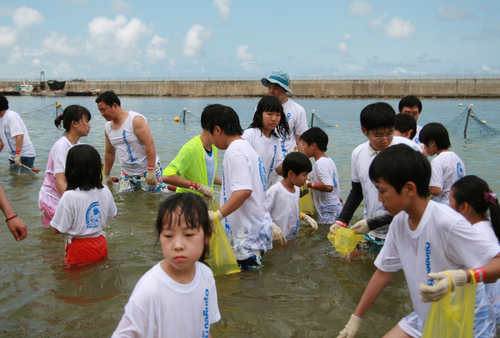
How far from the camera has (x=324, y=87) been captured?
66500 mm

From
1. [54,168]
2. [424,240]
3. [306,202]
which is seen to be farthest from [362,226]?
[54,168]

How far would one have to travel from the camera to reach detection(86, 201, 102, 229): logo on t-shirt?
3.93 m

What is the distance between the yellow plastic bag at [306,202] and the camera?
5.92 m

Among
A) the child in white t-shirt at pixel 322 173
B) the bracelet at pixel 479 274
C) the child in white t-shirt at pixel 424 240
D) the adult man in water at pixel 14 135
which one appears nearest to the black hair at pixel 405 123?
the child in white t-shirt at pixel 322 173

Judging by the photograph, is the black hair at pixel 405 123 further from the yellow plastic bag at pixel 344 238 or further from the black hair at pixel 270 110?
the yellow plastic bag at pixel 344 238

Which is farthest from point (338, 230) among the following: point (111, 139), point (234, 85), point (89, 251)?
point (234, 85)

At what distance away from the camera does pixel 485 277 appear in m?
2.08


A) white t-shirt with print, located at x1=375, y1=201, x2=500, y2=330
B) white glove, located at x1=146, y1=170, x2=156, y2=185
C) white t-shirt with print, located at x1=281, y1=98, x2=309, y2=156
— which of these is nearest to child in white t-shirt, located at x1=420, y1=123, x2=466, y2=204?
white t-shirt with print, located at x1=281, y1=98, x2=309, y2=156

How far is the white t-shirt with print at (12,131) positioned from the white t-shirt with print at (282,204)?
6296 millimetres

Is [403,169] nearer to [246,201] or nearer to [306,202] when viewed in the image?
[246,201]

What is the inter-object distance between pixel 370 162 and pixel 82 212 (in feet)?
9.38

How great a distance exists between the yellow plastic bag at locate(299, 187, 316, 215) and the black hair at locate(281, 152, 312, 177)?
1157mm

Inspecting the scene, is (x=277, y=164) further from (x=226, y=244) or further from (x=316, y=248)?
(x=226, y=244)

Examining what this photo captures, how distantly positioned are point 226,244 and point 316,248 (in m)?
Answer: 2.03
